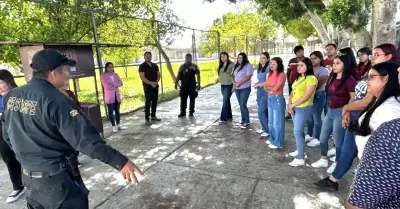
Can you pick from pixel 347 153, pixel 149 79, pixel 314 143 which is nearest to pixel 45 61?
pixel 347 153

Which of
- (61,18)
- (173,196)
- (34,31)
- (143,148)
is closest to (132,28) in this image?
(61,18)

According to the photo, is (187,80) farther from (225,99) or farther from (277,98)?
(277,98)

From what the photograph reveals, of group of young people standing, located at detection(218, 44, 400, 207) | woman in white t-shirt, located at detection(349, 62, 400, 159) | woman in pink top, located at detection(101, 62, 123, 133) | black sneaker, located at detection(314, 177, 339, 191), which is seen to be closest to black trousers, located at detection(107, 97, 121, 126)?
woman in pink top, located at detection(101, 62, 123, 133)

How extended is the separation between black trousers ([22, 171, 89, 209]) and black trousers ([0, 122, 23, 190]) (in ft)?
5.07

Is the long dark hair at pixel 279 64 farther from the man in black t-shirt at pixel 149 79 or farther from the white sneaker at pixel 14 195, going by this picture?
the white sneaker at pixel 14 195

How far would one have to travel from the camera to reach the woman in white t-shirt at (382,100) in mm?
1668

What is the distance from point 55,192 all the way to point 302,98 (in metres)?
3.05

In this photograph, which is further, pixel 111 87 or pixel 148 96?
pixel 148 96

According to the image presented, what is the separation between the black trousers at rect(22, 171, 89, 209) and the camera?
1.80 metres

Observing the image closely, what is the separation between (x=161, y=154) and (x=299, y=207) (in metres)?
2.36

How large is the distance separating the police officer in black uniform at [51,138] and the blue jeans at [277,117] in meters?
3.03

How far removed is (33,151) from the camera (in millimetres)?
1780

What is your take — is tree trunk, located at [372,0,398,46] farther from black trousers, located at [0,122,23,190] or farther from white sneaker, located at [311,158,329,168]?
black trousers, located at [0,122,23,190]

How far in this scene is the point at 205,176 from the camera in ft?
11.9
